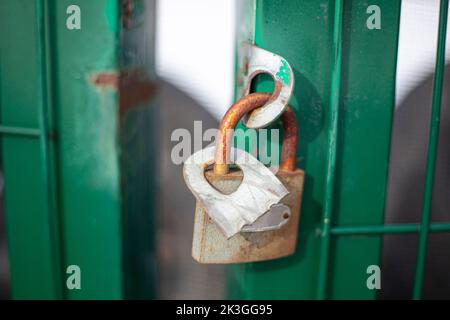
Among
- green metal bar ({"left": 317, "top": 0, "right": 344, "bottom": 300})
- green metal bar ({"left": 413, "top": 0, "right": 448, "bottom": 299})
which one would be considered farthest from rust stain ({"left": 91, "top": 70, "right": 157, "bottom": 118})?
green metal bar ({"left": 413, "top": 0, "right": 448, "bottom": 299})

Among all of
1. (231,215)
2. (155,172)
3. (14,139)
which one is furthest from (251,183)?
(155,172)

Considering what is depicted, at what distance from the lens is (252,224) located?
0.68 metres

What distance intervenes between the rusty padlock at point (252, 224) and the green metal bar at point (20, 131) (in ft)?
1.37

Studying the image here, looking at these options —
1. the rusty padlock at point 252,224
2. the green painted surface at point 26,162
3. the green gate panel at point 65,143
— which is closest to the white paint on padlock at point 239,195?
the rusty padlock at point 252,224

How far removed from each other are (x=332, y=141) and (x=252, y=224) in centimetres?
26

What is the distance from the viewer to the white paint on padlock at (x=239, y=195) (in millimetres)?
648

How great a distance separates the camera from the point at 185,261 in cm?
148

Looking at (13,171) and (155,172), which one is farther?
(155,172)

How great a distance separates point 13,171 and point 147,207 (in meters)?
0.59

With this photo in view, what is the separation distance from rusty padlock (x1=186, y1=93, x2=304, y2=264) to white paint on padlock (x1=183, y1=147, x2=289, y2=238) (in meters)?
0.02
